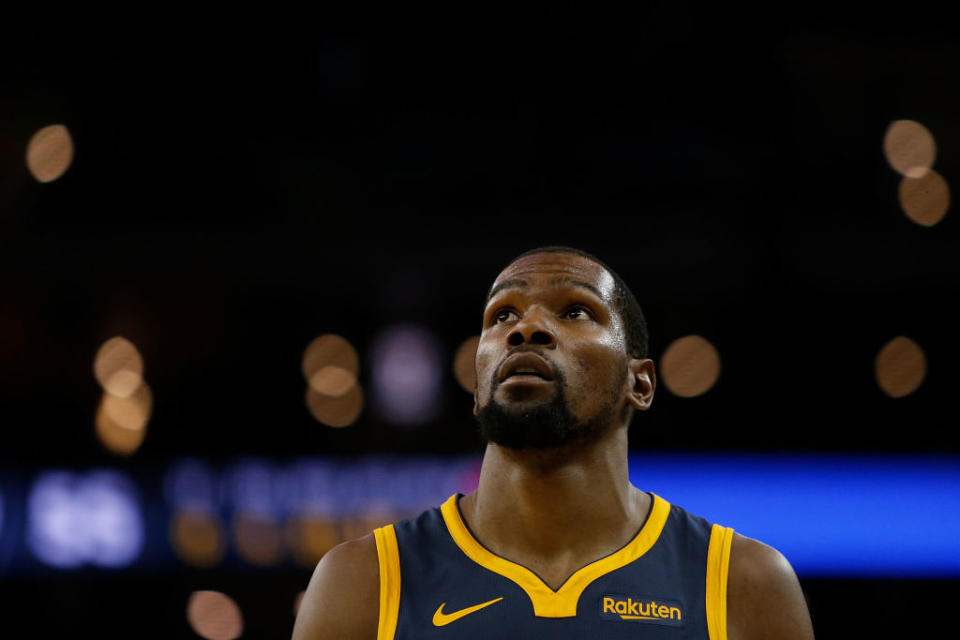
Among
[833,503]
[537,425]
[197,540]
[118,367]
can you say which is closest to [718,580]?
[537,425]

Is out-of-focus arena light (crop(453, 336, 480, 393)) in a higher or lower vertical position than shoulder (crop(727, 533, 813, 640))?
higher

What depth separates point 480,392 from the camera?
2.28 metres

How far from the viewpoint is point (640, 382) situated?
7.90 feet

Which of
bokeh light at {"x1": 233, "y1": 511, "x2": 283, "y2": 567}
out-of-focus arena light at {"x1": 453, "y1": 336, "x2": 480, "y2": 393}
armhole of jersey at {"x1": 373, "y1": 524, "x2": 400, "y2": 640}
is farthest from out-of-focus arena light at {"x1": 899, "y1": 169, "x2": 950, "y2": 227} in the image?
armhole of jersey at {"x1": 373, "y1": 524, "x2": 400, "y2": 640}

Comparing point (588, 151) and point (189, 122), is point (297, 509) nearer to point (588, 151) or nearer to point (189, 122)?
point (189, 122)

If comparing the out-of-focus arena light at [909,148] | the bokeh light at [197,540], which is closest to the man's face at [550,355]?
the out-of-focus arena light at [909,148]

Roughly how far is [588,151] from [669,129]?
2.15 ft

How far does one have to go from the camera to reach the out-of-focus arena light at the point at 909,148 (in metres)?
8.12

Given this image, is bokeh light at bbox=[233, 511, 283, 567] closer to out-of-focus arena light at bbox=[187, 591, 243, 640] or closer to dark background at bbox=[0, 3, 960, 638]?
dark background at bbox=[0, 3, 960, 638]

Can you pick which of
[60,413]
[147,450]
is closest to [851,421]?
[147,450]

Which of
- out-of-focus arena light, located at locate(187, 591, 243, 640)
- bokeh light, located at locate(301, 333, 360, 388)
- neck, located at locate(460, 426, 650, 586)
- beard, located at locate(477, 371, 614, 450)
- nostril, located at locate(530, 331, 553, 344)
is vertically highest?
bokeh light, located at locate(301, 333, 360, 388)

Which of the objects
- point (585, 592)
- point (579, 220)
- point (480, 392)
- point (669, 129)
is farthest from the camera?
point (579, 220)

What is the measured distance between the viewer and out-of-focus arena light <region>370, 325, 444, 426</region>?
30.9 ft

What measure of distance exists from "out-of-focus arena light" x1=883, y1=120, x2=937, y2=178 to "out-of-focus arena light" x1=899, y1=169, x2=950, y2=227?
4.2 inches
